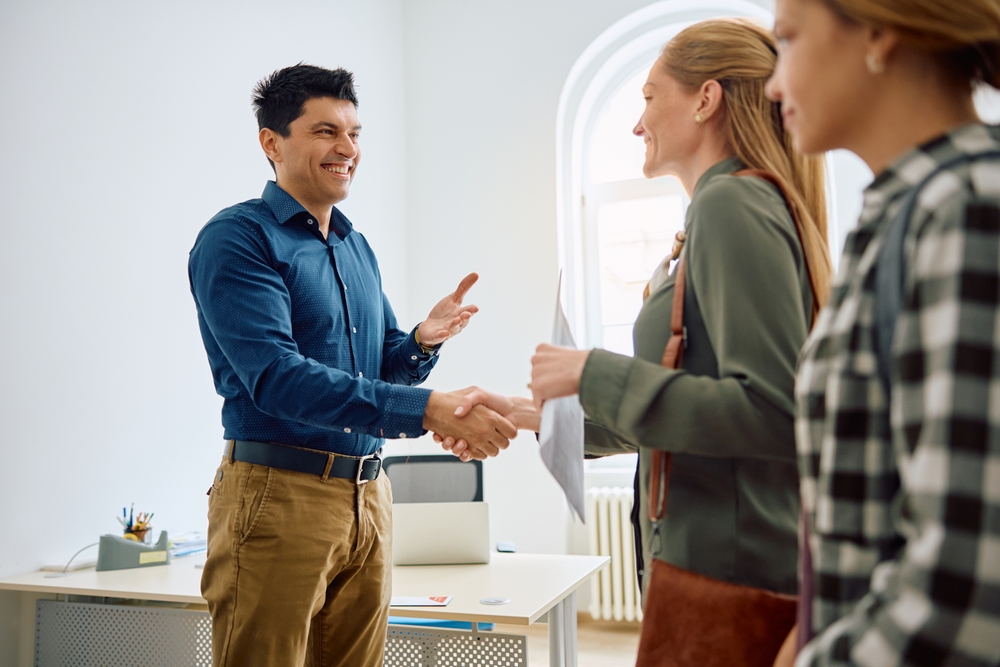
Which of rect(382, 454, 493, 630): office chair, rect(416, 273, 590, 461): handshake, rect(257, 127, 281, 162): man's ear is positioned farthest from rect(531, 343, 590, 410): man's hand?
rect(382, 454, 493, 630): office chair

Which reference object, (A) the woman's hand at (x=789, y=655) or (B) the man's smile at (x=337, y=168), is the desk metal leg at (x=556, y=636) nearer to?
(B) the man's smile at (x=337, y=168)

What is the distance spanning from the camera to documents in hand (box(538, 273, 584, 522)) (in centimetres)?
109

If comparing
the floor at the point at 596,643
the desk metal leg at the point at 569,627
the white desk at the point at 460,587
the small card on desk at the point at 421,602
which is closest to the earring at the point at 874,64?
the white desk at the point at 460,587

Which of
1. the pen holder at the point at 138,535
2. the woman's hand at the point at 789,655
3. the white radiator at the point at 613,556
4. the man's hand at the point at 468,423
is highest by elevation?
the man's hand at the point at 468,423

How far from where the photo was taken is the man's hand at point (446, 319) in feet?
6.48

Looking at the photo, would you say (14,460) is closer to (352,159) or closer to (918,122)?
(352,159)

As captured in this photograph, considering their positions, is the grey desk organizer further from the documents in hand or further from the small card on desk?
the documents in hand

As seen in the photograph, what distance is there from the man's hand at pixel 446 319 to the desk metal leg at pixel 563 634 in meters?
0.91

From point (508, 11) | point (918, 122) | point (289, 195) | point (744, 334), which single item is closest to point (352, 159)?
point (289, 195)

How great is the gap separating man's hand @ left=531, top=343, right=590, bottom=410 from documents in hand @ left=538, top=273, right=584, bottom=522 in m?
0.07

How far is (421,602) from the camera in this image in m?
2.06

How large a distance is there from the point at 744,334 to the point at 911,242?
0.38 m

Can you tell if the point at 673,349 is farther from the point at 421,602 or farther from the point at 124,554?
the point at 124,554

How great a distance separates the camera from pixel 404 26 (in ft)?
17.5
